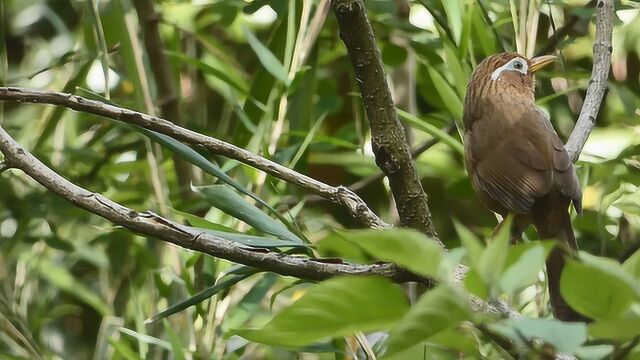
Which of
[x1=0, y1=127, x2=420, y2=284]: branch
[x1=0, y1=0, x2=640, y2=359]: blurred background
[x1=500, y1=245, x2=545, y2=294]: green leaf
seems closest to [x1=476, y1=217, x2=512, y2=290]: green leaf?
[x1=500, y1=245, x2=545, y2=294]: green leaf

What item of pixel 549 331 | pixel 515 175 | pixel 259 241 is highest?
pixel 549 331

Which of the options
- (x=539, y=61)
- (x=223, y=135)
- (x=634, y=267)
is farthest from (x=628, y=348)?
(x=223, y=135)

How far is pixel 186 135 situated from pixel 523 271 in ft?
2.72

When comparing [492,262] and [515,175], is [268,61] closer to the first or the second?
[515,175]

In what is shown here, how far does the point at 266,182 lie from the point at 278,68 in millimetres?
294

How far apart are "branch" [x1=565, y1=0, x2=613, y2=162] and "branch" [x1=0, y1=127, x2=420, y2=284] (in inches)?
34.8

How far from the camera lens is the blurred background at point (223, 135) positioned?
8.87ft

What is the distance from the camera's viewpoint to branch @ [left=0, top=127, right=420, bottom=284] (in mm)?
1572

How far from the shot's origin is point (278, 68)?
2.69m

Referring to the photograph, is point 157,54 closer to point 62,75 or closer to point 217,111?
point 62,75

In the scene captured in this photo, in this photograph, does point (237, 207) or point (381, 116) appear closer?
point (381, 116)

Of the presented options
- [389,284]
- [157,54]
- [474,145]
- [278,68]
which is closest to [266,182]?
[278,68]

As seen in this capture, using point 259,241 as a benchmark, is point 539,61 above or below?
above

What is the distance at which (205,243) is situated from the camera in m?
1.57
